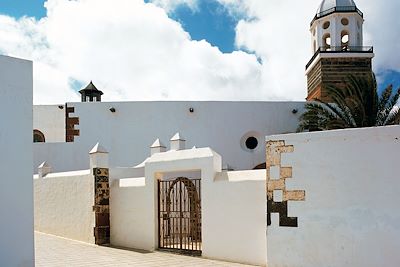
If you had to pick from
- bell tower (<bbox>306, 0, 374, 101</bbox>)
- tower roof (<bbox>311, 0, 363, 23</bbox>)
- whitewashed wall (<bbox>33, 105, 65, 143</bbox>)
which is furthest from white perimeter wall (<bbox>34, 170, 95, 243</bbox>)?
tower roof (<bbox>311, 0, 363, 23</bbox>)

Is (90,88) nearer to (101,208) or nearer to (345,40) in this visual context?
(345,40)

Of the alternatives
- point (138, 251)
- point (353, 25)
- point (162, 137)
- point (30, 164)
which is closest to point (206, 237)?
point (138, 251)

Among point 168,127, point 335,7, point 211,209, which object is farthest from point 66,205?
point 335,7

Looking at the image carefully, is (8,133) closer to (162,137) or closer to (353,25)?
(162,137)

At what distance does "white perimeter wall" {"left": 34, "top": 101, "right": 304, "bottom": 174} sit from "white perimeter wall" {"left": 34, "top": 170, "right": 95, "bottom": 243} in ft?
17.5

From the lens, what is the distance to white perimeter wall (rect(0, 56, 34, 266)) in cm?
506

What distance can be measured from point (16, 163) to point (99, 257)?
4480 mm

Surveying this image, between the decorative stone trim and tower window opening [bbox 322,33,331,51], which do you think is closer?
the decorative stone trim

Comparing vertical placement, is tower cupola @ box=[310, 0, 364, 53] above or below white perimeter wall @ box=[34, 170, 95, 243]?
above

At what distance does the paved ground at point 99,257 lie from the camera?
27.2 ft

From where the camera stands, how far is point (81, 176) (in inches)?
457

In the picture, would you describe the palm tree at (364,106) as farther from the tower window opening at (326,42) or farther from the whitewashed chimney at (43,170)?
the whitewashed chimney at (43,170)

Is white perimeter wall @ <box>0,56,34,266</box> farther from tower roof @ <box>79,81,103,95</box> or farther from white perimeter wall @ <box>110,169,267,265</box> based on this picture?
tower roof @ <box>79,81,103,95</box>

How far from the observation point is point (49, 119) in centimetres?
2341
